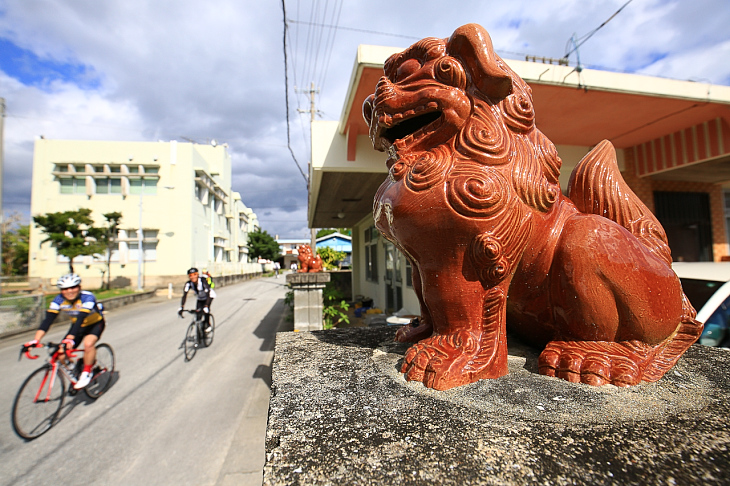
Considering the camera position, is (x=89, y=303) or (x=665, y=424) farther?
(x=89, y=303)

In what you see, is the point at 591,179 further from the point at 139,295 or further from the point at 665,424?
the point at 139,295

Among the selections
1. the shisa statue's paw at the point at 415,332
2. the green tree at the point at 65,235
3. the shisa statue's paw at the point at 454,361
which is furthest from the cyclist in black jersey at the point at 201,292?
the green tree at the point at 65,235

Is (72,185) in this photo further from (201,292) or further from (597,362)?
(597,362)

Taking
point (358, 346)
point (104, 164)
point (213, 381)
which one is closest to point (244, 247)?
point (104, 164)

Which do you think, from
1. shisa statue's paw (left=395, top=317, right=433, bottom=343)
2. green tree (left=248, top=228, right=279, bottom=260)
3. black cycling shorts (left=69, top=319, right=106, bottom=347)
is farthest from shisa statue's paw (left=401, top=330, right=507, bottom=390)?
green tree (left=248, top=228, right=279, bottom=260)

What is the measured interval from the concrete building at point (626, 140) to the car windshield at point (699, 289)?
8.97 feet

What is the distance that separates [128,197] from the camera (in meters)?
22.6

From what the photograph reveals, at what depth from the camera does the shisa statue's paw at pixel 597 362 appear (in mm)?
1346

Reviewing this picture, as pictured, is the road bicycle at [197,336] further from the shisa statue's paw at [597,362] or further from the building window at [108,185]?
the building window at [108,185]

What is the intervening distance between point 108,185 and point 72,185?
201 cm

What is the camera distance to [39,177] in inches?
867

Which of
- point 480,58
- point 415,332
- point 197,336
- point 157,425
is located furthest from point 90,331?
point 480,58

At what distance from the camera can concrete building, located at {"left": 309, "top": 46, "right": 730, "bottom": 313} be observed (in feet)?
14.9

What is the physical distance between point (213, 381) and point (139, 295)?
12.9m
